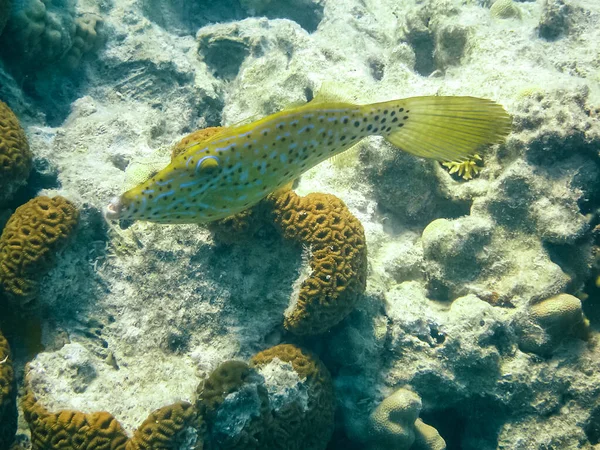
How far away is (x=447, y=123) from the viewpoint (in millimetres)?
3199

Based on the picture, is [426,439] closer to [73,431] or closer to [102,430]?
[102,430]

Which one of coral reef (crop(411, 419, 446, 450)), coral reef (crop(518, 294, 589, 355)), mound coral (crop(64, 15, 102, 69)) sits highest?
mound coral (crop(64, 15, 102, 69))

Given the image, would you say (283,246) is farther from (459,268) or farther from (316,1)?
(316,1)

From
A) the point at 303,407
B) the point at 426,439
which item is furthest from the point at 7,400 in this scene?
the point at 426,439

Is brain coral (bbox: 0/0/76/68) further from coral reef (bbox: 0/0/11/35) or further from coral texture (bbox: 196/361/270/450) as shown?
coral texture (bbox: 196/361/270/450)

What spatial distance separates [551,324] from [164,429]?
410 centimetres

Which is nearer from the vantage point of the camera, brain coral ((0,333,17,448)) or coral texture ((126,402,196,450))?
coral texture ((126,402,196,450))

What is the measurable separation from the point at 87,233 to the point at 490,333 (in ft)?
15.2

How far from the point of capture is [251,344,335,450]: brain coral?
3.75 metres

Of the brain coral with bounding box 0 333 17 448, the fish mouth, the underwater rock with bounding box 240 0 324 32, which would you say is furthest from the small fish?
the underwater rock with bounding box 240 0 324 32

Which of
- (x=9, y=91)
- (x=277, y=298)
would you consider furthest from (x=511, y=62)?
(x=9, y=91)

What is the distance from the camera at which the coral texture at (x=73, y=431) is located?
3.25m

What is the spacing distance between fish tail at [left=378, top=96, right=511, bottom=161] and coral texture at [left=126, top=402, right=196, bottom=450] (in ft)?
10.1

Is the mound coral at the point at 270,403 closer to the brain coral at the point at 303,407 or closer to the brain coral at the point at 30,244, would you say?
the brain coral at the point at 303,407
